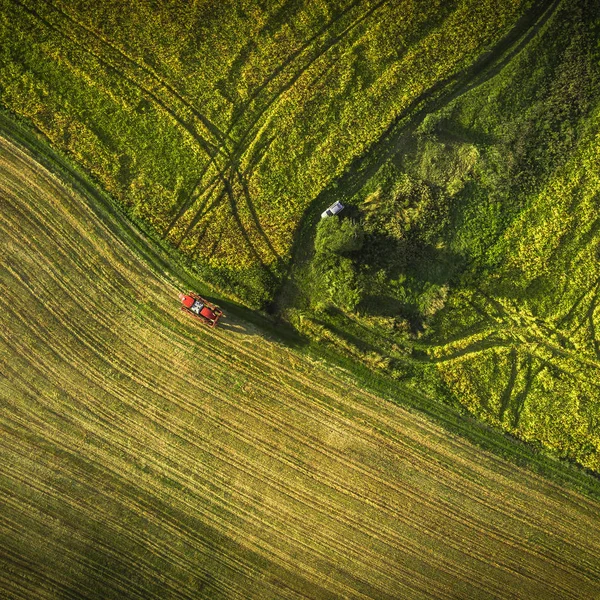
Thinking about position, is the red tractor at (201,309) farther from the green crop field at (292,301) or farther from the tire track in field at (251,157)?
the tire track in field at (251,157)

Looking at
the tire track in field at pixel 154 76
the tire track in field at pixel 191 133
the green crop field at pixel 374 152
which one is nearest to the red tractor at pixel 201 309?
the green crop field at pixel 374 152

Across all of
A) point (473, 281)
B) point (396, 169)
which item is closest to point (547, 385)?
point (473, 281)

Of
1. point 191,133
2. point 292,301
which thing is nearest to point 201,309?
point 292,301

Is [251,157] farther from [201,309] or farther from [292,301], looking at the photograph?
[201,309]

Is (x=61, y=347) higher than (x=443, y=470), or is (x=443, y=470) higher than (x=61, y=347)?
(x=443, y=470)

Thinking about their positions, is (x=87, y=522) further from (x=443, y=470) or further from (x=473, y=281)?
(x=473, y=281)
